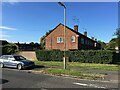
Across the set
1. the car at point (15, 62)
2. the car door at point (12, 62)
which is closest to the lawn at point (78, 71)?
the car at point (15, 62)

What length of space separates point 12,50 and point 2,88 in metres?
32.3

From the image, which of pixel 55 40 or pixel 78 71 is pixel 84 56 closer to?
pixel 78 71

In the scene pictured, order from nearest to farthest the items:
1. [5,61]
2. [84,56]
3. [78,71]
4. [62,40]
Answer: [78,71], [5,61], [84,56], [62,40]

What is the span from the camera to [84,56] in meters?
31.9

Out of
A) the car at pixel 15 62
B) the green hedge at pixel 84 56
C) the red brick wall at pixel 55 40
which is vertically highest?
the red brick wall at pixel 55 40

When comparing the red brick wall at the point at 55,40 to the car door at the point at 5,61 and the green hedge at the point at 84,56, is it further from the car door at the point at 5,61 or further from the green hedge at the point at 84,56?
the car door at the point at 5,61

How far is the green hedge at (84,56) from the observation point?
2992 centimetres

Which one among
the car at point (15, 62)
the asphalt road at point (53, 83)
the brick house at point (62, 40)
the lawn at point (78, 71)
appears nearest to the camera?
the asphalt road at point (53, 83)

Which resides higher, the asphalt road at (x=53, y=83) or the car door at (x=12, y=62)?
the car door at (x=12, y=62)

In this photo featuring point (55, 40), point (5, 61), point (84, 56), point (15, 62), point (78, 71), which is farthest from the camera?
point (55, 40)

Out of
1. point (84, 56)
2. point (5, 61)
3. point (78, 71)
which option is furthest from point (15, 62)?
point (84, 56)

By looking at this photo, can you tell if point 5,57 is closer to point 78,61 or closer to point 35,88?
point 78,61

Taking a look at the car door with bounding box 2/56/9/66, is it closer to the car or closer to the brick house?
the car

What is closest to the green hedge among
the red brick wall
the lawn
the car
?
the lawn
